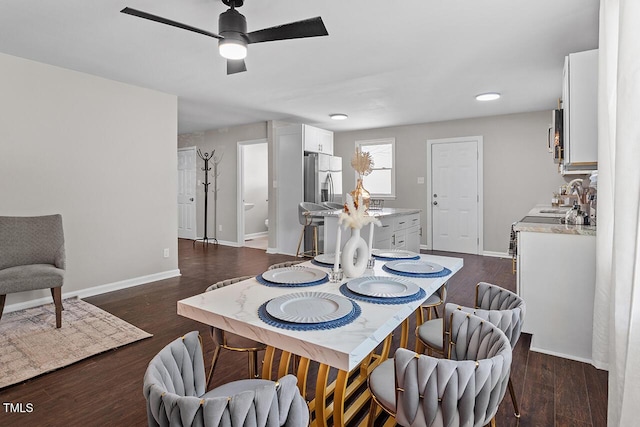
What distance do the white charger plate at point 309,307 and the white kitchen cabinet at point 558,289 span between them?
1.87m

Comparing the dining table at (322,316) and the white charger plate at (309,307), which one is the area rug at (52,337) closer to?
the dining table at (322,316)

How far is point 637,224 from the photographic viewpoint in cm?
120

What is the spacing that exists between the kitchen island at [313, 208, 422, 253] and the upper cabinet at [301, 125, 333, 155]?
72.7 inches

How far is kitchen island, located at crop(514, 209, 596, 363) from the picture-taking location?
2367mm

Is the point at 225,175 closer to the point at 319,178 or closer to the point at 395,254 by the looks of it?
the point at 319,178

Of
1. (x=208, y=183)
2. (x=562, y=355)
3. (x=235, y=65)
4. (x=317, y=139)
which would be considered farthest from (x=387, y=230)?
(x=208, y=183)

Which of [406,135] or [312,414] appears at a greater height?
[406,135]

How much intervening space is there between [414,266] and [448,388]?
0.89m

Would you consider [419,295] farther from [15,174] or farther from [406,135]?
[406,135]

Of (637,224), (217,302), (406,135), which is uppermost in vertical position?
(406,135)

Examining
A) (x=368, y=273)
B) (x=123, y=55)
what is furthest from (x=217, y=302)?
(x=123, y=55)

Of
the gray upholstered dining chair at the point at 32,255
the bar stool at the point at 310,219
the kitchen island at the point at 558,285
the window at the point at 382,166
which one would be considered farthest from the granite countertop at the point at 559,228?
the window at the point at 382,166

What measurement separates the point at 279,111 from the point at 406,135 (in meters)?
2.55

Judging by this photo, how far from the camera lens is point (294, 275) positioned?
67.2 inches
